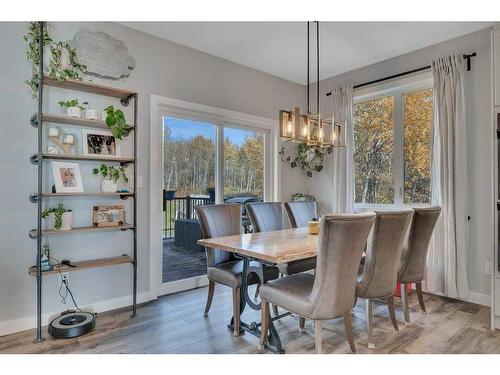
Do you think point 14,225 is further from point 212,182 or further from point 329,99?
point 329,99

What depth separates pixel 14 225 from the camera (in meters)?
2.55

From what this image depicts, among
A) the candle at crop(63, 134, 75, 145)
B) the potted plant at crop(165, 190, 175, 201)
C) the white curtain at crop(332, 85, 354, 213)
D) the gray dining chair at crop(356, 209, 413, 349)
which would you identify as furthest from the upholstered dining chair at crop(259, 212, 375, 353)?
the white curtain at crop(332, 85, 354, 213)

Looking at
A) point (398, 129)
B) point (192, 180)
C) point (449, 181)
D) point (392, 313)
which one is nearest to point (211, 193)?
point (192, 180)

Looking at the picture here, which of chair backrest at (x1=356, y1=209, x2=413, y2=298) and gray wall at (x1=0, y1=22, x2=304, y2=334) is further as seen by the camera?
gray wall at (x1=0, y1=22, x2=304, y2=334)

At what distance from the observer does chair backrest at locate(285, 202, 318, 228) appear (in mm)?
3560

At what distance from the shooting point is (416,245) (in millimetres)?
2715

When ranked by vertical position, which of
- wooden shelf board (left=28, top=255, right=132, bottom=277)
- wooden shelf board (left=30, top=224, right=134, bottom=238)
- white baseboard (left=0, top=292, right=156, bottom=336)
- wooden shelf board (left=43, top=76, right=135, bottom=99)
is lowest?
white baseboard (left=0, top=292, right=156, bottom=336)

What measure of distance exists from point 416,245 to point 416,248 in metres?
0.03

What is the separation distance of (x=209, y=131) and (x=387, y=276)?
8.40 feet

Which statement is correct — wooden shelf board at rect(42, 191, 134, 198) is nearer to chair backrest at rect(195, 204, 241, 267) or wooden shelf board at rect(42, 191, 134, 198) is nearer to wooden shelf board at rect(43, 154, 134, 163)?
wooden shelf board at rect(43, 154, 134, 163)

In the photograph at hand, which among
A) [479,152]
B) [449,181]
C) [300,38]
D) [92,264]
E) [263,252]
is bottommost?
[92,264]

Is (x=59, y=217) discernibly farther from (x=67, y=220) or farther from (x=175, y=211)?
(x=175, y=211)

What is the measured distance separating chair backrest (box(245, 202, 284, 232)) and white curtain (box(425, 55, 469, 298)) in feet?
5.50

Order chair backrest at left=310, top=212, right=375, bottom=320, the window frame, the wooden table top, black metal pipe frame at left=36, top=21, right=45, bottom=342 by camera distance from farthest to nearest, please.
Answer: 1. the window frame
2. black metal pipe frame at left=36, top=21, right=45, bottom=342
3. the wooden table top
4. chair backrest at left=310, top=212, right=375, bottom=320
